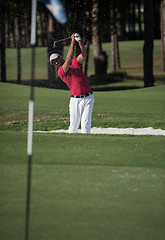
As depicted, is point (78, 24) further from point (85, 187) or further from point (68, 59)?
point (85, 187)

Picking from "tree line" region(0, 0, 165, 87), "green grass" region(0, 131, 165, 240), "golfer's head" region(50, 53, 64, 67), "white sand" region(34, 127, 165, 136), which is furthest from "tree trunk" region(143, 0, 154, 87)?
"green grass" region(0, 131, 165, 240)

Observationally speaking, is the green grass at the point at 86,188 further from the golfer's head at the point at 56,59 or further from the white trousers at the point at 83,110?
the golfer's head at the point at 56,59

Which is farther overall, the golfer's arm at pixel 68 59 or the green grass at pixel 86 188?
the golfer's arm at pixel 68 59

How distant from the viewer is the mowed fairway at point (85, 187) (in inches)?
157

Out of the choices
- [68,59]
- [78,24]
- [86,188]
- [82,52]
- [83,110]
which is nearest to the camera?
[86,188]

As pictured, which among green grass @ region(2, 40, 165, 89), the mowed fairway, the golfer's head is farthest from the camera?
green grass @ region(2, 40, 165, 89)

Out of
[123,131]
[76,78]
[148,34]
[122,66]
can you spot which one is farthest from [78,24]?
[122,66]

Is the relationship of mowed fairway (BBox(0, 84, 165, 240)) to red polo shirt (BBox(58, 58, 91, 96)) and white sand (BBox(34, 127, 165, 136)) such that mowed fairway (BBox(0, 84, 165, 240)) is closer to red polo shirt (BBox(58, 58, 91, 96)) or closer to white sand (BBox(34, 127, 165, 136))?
red polo shirt (BBox(58, 58, 91, 96))

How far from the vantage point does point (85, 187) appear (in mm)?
5156

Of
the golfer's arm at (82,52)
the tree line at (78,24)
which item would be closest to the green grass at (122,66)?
the tree line at (78,24)

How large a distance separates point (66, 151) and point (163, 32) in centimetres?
2793

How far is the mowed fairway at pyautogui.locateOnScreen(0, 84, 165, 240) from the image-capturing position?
3994 mm

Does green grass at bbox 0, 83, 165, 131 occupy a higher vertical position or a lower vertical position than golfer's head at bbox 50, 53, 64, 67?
lower

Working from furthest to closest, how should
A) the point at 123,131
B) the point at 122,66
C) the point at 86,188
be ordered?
the point at 122,66 < the point at 123,131 < the point at 86,188
